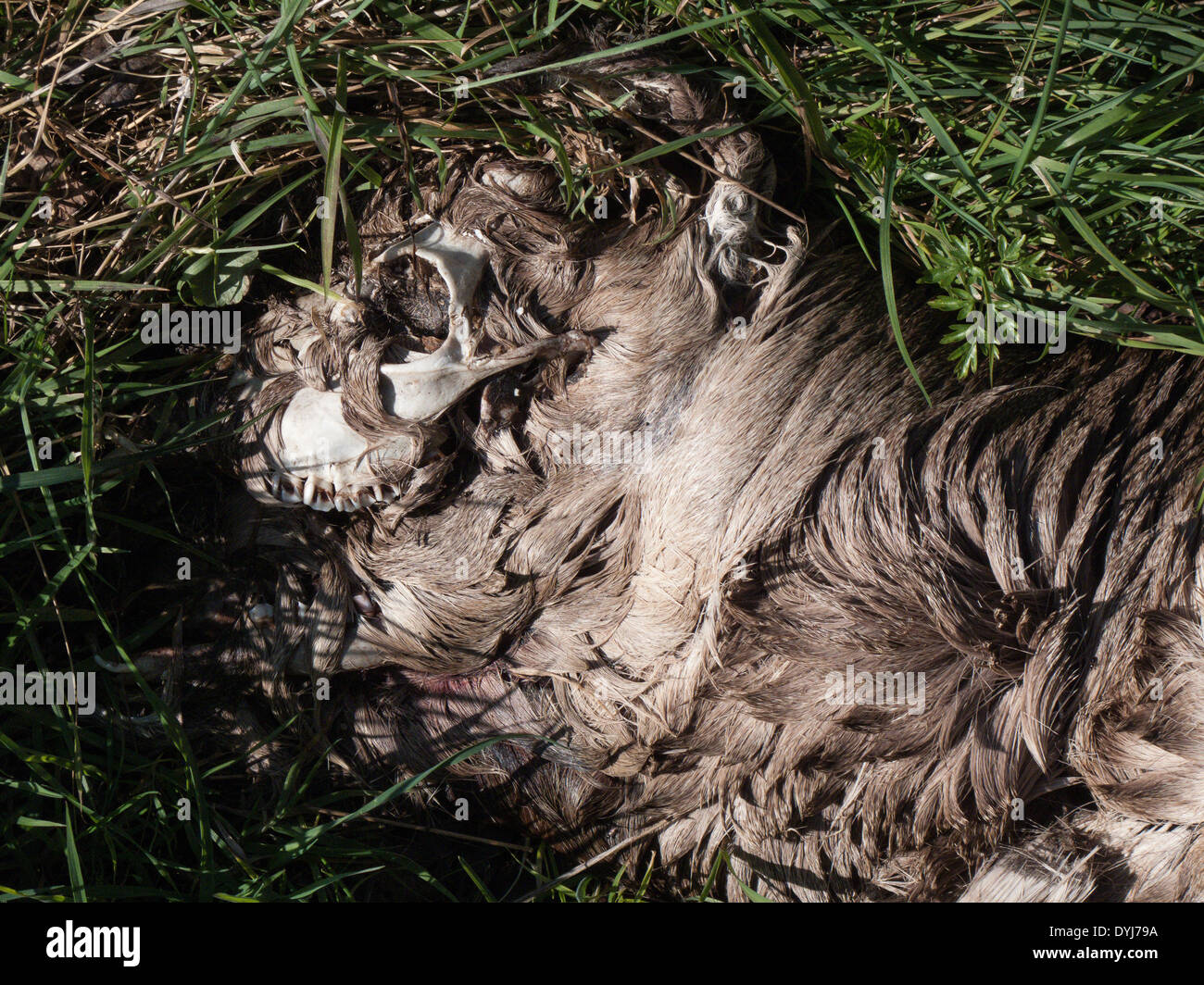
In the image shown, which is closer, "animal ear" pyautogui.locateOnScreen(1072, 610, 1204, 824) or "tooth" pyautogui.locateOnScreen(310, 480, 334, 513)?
"animal ear" pyautogui.locateOnScreen(1072, 610, 1204, 824)

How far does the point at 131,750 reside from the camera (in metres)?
2.86

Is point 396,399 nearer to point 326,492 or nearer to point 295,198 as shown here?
point 326,492

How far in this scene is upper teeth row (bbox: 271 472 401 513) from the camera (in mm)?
2656

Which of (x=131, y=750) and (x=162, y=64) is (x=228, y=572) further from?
(x=162, y=64)

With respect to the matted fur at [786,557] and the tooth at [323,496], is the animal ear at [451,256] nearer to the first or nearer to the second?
the matted fur at [786,557]

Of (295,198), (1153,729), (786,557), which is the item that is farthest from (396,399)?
(1153,729)

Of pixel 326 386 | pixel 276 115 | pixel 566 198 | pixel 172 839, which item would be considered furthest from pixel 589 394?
pixel 172 839

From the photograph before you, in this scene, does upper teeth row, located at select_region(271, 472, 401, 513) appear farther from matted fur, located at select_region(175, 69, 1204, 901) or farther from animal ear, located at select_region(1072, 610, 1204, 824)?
animal ear, located at select_region(1072, 610, 1204, 824)

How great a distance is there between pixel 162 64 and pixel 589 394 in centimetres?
169

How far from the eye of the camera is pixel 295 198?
9.32 feet

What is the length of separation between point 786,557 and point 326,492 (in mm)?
1320

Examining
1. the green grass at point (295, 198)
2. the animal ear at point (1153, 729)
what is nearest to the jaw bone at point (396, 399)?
the green grass at point (295, 198)

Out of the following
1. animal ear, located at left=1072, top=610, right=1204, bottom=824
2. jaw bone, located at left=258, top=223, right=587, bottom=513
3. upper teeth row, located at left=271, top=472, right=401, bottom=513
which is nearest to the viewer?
animal ear, located at left=1072, top=610, right=1204, bottom=824

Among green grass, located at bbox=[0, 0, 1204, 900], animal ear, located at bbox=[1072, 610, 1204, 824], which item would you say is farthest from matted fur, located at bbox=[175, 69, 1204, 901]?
green grass, located at bbox=[0, 0, 1204, 900]
